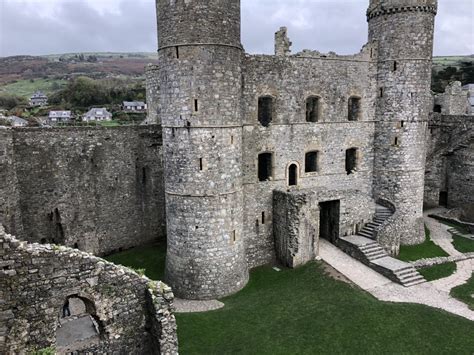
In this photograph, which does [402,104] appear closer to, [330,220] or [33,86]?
[330,220]

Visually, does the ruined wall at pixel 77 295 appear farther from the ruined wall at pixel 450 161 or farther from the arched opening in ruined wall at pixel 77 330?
the ruined wall at pixel 450 161

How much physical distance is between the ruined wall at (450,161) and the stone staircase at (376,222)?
9.33m

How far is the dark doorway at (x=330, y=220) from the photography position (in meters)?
21.0

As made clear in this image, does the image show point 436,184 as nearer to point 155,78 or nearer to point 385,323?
point 385,323

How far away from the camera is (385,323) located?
46.8 ft

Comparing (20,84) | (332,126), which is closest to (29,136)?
(332,126)

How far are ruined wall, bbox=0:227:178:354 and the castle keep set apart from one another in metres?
5.75

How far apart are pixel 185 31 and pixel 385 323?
1294 cm

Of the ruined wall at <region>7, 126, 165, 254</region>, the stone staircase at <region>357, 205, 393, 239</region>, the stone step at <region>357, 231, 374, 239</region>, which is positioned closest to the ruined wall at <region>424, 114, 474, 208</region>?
the stone staircase at <region>357, 205, 393, 239</region>

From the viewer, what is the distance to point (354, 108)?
2236cm

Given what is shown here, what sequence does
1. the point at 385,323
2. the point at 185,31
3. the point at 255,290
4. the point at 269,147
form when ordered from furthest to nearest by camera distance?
the point at 269,147, the point at 255,290, the point at 185,31, the point at 385,323

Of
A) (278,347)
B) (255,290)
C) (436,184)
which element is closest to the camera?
(278,347)

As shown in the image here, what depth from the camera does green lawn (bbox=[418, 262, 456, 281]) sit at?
60.3 ft

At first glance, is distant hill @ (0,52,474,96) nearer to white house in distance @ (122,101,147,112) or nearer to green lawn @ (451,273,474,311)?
white house in distance @ (122,101,147,112)
